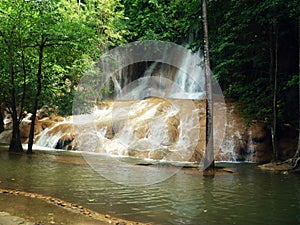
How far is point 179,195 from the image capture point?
6.34 meters

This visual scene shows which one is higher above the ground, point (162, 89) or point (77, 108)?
point (162, 89)

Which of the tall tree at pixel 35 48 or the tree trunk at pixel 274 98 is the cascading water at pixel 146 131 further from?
the tall tree at pixel 35 48

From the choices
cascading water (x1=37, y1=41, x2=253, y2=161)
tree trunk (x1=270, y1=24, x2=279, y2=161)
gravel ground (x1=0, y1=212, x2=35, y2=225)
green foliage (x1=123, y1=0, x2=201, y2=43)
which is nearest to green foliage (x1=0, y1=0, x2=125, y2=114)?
cascading water (x1=37, y1=41, x2=253, y2=161)

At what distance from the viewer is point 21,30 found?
12117mm

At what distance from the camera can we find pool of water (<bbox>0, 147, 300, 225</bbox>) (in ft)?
16.0

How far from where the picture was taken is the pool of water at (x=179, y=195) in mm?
4887

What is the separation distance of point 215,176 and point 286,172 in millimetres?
2744

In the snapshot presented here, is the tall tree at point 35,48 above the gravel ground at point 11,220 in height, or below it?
above

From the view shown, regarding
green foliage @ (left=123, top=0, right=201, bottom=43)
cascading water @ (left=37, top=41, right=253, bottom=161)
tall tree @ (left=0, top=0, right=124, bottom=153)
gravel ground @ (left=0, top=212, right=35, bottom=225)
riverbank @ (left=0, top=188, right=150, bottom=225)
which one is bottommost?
riverbank @ (left=0, top=188, right=150, bottom=225)

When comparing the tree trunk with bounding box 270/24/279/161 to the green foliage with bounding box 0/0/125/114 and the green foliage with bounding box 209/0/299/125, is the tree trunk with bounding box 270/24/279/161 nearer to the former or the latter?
the green foliage with bounding box 209/0/299/125

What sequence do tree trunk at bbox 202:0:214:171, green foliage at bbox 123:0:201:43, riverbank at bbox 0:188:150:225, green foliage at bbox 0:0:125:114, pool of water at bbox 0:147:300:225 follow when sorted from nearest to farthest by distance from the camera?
1. riverbank at bbox 0:188:150:225
2. pool of water at bbox 0:147:300:225
3. tree trunk at bbox 202:0:214:171
4. green foliage at bbox 0:0:125:114
5. green foliage at bbox 123:0:201:43

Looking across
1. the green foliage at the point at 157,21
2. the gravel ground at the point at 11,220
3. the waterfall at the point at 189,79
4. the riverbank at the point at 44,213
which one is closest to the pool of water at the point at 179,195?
the riverbank at the point at 44,213

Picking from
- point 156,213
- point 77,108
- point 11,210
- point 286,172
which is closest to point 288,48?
point 286,172

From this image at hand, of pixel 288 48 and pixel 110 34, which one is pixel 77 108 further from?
pixel 110 34
